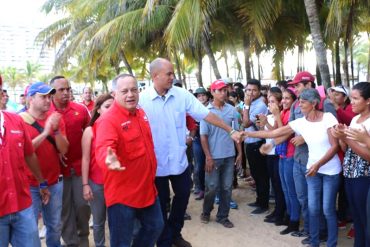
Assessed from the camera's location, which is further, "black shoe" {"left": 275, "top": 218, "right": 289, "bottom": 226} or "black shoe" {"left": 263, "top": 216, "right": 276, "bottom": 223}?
"black shoe" {"left": 263, "top": 216, "right": 276, "bottom": 223}

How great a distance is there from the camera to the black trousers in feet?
19.2

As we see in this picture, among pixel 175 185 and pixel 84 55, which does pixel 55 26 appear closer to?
pixel 84 55

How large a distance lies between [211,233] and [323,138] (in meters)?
2.15

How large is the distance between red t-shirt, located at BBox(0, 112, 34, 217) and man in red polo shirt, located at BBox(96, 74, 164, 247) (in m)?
0.60

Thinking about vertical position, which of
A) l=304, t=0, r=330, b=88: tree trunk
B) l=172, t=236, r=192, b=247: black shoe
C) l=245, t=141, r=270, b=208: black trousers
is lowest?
l=172, t=236, r=192, b=247: black shoe

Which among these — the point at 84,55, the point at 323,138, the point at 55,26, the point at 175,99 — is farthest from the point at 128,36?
the point at 323,138

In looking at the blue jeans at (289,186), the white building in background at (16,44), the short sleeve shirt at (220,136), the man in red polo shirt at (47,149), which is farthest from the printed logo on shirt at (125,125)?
the white building in background at (16,44)

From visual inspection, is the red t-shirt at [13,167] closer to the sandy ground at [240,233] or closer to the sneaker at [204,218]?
the sandy ground at [240,233]

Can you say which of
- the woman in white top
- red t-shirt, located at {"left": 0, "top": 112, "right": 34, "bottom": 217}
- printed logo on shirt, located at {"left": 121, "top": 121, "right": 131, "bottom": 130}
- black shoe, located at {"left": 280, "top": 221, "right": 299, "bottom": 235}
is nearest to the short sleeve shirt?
black shoe, located at {"left": 280, "top": 221, "right": 299, "bottom": 235}

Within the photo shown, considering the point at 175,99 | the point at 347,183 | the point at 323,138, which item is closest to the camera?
the point at 347,183

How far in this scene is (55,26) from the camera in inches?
719

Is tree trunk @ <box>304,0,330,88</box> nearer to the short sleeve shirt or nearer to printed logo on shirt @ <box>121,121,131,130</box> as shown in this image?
the short sleeve shirt

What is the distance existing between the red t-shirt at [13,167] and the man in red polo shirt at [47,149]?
51 centimetres

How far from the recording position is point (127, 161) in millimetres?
3133
